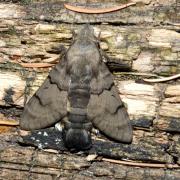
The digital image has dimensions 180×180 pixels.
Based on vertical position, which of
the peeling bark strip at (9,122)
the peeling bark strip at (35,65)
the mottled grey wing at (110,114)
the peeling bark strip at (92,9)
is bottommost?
the peeling bark strip at (9,122)

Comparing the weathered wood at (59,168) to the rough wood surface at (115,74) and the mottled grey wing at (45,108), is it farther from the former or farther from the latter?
the mottled grey wing at (45,108)

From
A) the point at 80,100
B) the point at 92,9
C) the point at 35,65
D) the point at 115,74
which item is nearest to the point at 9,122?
the point at 35,65

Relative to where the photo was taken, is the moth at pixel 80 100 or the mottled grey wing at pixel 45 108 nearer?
the moth at pixel 80 100

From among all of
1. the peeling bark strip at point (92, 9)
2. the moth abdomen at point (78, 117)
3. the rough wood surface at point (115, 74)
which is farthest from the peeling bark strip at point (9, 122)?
the peeling bark strip at point (92, 9)

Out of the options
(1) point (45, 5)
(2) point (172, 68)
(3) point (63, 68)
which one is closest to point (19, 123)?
(3) point (63, 68)

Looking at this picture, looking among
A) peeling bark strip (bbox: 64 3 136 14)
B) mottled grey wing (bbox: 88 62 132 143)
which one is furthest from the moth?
peeling bark strip (bbox: 64 3 136 14)

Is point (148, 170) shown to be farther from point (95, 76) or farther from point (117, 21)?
point (117, 21)

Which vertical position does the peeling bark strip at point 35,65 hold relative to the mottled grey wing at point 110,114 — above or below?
above

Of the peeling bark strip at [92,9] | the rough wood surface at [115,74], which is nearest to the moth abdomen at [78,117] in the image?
the rough wood surface at [115,74]
